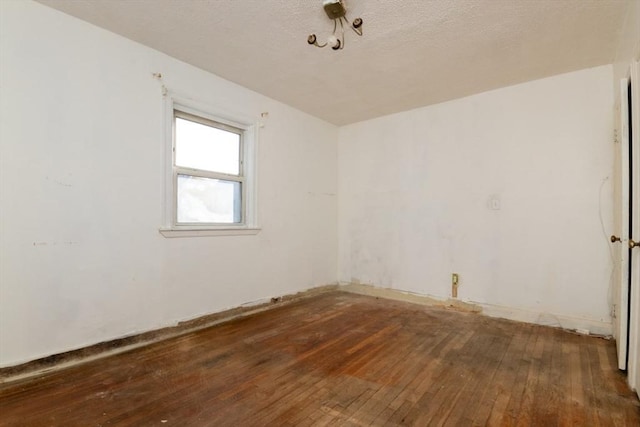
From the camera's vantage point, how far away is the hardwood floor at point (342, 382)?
1.67 metres

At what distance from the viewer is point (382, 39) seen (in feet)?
8.27

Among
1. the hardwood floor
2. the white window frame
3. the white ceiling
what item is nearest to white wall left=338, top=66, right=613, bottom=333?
the white ceiling

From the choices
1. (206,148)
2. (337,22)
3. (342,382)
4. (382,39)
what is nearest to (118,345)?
(342,382)

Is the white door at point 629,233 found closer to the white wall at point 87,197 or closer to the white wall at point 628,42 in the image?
the white wall at point 628,42

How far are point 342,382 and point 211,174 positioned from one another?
2.39 meters

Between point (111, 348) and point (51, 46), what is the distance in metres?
2.36

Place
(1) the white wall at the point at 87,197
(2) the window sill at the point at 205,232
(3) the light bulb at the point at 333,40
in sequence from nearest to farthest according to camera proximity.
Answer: (1) the white wall at the point at 87,197, (3) the light bulb at the point at 333,40, (2) the window sill at the point at 205,232

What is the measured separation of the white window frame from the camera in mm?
2828

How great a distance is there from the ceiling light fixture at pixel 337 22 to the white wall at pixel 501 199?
6.51 ft

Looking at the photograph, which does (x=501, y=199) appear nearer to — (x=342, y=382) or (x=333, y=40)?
(x=333, y=40)

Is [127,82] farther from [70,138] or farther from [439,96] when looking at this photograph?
[439,96]

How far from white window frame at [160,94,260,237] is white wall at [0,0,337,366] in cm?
7

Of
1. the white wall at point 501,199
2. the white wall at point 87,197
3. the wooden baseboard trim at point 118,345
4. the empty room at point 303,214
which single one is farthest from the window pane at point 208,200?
the white wall at point 501,199

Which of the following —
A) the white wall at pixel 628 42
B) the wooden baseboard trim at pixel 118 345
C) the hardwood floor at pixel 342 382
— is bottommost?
the hardwood floor at pixel 342 382
